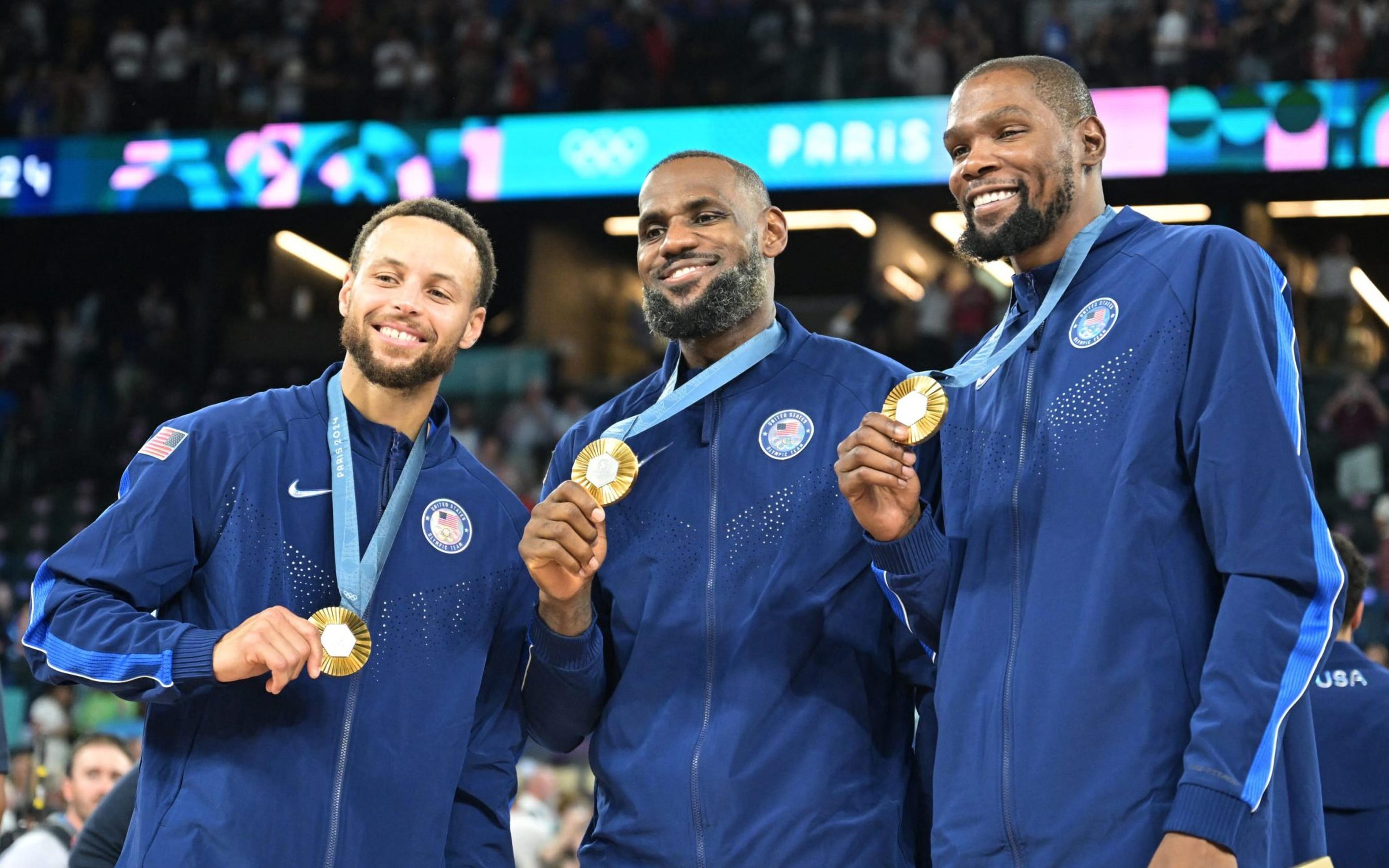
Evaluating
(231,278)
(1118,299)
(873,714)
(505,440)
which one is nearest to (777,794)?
(873,714)

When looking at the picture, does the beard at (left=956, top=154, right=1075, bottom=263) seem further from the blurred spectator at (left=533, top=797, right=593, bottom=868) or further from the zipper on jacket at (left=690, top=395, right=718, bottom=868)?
the blurred spectator at (left=533, top=797, right=593, bottom=868)

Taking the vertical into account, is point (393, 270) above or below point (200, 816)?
above

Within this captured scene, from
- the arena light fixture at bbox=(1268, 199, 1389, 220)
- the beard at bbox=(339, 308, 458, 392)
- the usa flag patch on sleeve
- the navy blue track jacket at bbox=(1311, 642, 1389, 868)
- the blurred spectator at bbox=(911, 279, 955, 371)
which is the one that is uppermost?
the arena light fixture at bbox=(1268, 199, 1389, 220)

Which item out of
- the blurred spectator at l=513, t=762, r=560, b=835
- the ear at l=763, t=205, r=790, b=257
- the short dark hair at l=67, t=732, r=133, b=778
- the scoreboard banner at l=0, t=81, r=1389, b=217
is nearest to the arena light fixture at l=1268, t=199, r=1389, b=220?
the scoreboard banner at l=0, t=81, r=1389, b=217

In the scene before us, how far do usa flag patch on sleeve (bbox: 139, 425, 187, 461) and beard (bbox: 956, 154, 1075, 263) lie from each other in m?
1.58

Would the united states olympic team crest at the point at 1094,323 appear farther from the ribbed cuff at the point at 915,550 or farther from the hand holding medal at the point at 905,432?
the ribbed cuff at the point at 915,550

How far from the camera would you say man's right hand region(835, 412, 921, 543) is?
2623mm

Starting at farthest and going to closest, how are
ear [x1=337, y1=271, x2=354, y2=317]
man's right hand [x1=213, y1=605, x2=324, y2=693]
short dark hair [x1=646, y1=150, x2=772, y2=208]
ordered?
short dark hair [x1=646, y1=150, x2=772, y2=208] → ear [x1=337, y1=271, x2=354, y2=317] → man's right hand [x1=213, y1=605, x2=324, y2=693]

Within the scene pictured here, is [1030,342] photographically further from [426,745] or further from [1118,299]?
[426,745]

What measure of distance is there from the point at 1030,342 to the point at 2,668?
12.2 metres

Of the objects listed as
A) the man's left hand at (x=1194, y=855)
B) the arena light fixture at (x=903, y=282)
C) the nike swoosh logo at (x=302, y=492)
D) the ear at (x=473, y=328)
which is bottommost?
the man's left hand at (x=1194, y=855)

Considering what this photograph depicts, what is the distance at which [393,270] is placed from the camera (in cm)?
326

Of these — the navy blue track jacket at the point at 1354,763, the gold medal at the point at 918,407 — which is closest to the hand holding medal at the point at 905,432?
the gold medal at the point at 918,407

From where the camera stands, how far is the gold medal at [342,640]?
2725 millimetres
